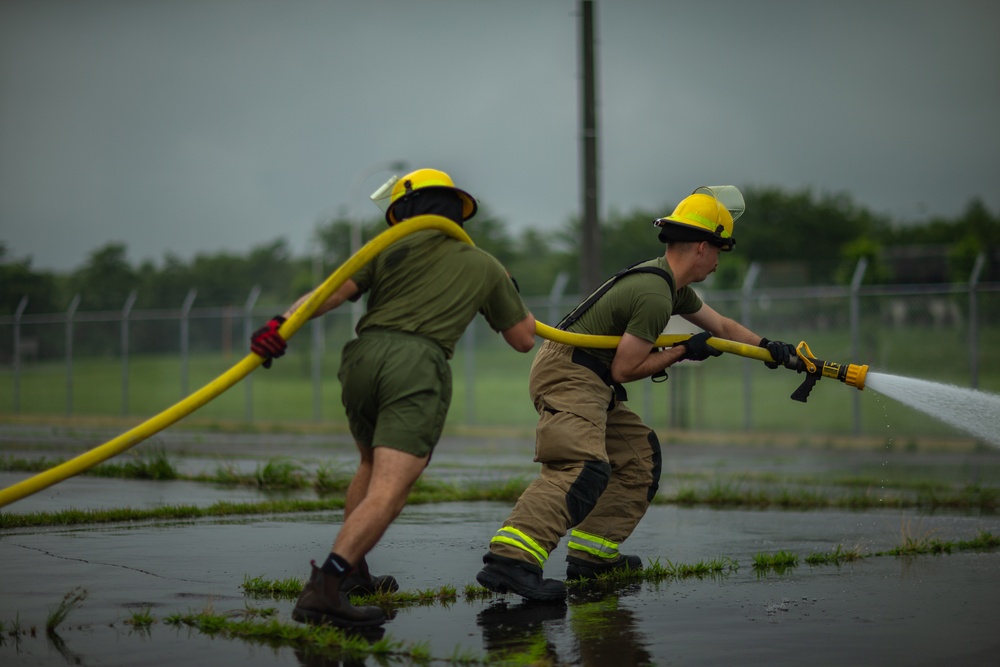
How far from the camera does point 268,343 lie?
434 centimetres

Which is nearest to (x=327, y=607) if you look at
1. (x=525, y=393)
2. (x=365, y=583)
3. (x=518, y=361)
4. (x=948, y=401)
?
(x=365, y=583)

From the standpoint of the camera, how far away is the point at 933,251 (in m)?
69.2

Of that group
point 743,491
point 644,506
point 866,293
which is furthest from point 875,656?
point 866,293

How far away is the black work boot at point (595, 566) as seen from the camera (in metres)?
5.58

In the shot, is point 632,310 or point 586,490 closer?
point 586,490

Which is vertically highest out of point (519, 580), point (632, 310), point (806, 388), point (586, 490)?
point (632, 310)

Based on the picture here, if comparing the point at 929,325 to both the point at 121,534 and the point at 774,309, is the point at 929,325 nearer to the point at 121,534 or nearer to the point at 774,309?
the point at 774,309

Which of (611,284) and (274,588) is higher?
(611,284)

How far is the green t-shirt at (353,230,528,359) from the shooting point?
456 centimetres

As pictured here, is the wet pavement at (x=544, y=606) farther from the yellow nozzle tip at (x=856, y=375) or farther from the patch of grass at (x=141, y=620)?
the yellow nozzle tip at (x=856, y=375)

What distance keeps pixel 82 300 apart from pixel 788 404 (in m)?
16.5

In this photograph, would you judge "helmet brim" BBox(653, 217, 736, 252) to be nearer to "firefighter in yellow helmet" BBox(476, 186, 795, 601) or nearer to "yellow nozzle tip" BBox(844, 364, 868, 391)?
"firefighter in yellow helmet" BBox(476, 186, 795, 601)

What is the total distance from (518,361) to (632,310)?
20451mm

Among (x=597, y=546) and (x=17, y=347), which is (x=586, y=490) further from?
(x=17, y=347)
